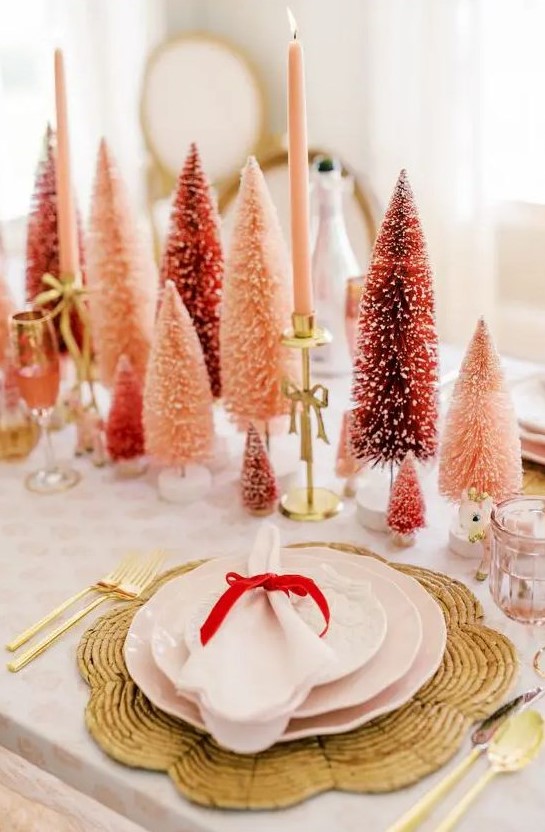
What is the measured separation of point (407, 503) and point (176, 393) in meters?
0.30

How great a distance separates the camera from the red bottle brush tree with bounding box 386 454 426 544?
109 centimetres

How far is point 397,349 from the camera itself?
1.08m

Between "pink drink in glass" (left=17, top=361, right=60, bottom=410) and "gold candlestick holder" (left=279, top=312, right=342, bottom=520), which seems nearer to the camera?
"gold candlestick holder" (left=279, top=312, right=342, bottom=520)

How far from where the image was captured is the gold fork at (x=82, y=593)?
39.1 inches

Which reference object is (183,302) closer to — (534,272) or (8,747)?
(8,747)

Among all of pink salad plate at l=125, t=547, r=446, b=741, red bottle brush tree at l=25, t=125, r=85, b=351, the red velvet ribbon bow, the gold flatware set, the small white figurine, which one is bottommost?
the gold flatware set

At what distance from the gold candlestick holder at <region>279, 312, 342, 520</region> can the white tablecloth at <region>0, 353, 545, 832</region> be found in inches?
0.7

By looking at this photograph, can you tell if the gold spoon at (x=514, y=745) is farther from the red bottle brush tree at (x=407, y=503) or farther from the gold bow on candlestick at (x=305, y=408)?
the gold bow on candlestick at (x=305, y=408)

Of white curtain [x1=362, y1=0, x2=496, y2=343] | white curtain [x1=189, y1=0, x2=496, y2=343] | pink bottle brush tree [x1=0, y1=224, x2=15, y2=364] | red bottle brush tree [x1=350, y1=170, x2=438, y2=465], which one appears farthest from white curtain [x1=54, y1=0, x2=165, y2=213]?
red bottle brush tree [x1=350, y1=170, x2=438, y2=465]

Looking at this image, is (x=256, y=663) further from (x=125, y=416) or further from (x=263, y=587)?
(x=125, y=416)

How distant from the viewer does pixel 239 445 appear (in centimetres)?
137

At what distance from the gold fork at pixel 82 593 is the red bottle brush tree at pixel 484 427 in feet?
1.14

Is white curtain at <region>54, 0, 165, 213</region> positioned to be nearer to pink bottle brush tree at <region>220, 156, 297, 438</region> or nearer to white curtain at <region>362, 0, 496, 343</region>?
white curtain at <region>362, 0, 496, 343</region>

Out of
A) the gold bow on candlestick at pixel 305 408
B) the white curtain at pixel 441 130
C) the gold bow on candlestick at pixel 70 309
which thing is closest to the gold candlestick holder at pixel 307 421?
the gold bow on candlestick at pixel 305 408
